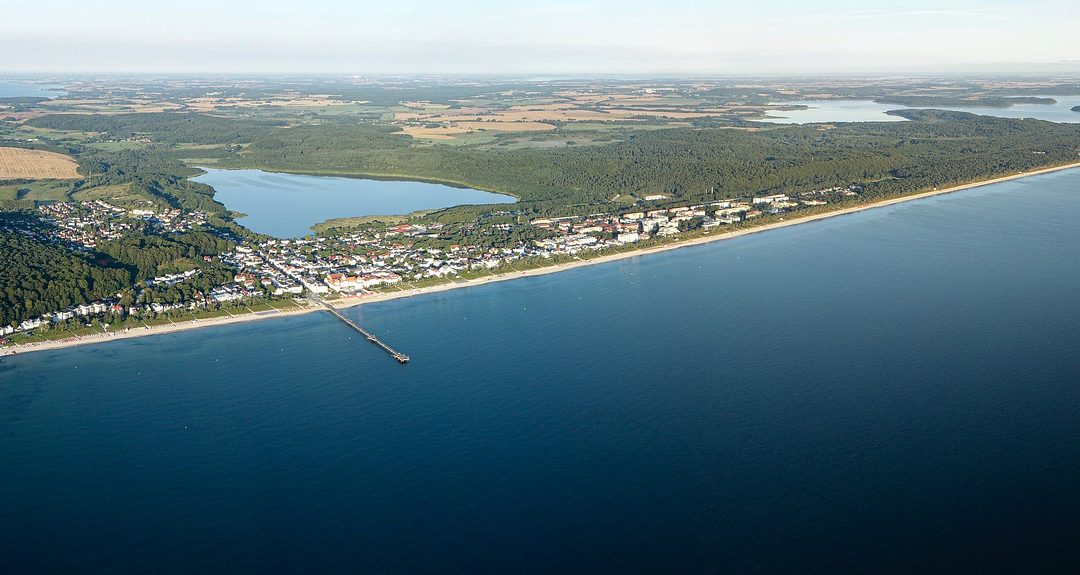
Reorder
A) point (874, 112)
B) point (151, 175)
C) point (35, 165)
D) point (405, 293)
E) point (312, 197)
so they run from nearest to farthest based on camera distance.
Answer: point (405, 293) < point (312, 197) < point (151, 175) < point (35, 165) < point (874, 112)

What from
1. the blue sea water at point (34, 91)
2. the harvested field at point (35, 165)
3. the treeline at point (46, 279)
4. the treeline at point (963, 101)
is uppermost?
the blue sea water at point (34, 91)

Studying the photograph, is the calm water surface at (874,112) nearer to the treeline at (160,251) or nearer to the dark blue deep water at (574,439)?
the treeline at (160,251)

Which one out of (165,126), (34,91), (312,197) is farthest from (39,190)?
(34,91)

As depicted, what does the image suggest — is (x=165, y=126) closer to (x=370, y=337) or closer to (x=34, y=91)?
(x=370, y=337)

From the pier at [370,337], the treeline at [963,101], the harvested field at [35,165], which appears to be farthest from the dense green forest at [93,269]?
the treeline at [963,101]

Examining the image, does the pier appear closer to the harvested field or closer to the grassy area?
the grassy area

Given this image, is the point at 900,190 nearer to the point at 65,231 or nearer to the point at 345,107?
the point at 65,231

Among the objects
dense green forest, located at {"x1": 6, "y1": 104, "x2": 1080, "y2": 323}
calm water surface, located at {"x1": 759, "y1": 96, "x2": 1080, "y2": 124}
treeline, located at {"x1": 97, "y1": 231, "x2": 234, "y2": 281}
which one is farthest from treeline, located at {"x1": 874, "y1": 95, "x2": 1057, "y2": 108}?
treeline, located at {"x1": 97, "y1": 231, "x2": 234, "y2": 281}
